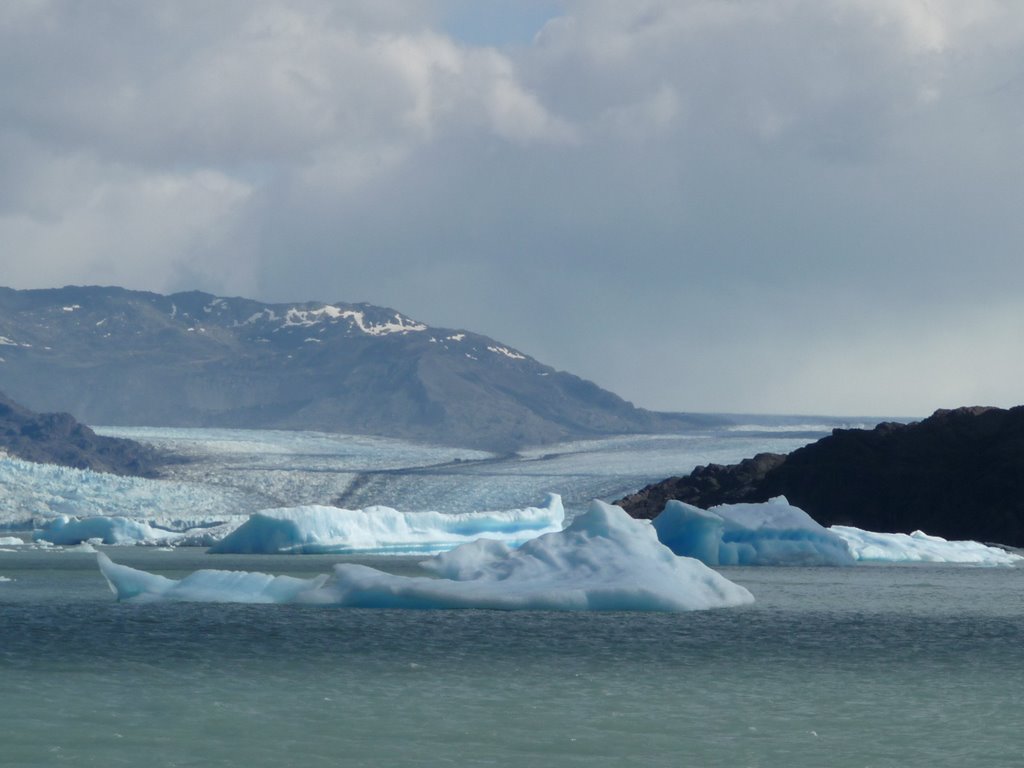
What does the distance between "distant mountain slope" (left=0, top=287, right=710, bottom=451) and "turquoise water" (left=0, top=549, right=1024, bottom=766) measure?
9637 centimetres

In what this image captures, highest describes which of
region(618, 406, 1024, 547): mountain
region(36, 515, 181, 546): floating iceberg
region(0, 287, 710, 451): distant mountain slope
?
region(0, 287, 710, 451): distant mountain slope

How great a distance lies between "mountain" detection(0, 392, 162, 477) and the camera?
7188 centimetres

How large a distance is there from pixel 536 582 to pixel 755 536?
16414 mm

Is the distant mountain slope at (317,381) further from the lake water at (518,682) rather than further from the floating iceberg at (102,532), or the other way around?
the lake water at (518,682)

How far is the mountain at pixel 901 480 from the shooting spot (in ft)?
177

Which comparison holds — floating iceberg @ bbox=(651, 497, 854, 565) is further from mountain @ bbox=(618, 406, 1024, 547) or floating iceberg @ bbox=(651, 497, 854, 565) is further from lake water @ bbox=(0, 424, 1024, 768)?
mountain @ bbox=(618, 406, 1024, 547)

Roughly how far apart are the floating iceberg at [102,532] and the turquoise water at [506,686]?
23.5 metres

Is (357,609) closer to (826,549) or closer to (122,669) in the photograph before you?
(122,669)

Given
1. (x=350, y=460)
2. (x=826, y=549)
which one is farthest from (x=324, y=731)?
(x=350, y=460)

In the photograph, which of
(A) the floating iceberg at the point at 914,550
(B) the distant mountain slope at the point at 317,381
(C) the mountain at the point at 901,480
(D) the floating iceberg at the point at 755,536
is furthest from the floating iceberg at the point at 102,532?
(B) the distant mountain slope at the point at 317,381

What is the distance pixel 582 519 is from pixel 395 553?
23798mm

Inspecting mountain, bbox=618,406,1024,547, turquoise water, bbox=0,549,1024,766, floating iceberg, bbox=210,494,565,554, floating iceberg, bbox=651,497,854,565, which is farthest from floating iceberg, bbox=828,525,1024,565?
turquoise water, bbox=0,549,1024,766

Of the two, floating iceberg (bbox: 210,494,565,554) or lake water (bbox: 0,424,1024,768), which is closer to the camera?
lake water (bbox: 0,424,1024,768)

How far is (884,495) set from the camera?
5666 cm
